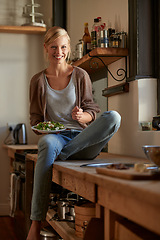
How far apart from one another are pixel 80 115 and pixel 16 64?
103 inches

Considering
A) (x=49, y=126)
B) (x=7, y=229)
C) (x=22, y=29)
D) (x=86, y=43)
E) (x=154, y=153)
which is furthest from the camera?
(x=22, y=29)

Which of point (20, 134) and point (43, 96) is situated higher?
point (43, 96)

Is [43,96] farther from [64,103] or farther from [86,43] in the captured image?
[86,43]

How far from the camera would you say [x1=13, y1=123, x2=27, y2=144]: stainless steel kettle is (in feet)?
15.0

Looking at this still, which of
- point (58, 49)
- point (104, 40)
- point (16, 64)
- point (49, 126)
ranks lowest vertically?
point (49, 126)

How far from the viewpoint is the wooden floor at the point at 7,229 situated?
346 centimetres

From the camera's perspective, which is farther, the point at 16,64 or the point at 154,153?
the point at 16,64

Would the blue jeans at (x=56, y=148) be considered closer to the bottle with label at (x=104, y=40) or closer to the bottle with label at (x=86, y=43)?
the bottle with label at (x=104, y=40)

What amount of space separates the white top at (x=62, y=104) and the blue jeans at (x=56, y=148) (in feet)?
0.82

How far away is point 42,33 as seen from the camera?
15.6 ft

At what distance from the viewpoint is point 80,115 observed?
2.36 m

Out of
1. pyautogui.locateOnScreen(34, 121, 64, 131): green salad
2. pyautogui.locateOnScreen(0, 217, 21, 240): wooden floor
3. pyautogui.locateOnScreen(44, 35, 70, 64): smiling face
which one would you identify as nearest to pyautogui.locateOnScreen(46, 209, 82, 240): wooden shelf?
pyautogui.locateOnScreen(34, 121, 64, 131): green salad

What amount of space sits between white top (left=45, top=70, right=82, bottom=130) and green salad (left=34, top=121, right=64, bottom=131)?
5.4 inches

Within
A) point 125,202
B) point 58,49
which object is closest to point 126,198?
point 125,202
